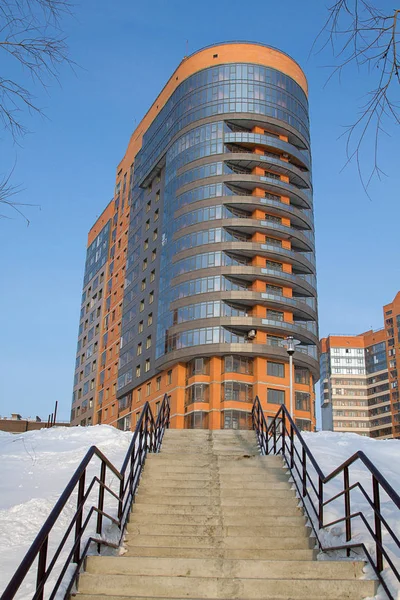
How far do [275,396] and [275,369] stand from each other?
2542 millimetres

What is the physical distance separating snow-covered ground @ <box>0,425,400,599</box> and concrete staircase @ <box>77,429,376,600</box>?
0.69 m

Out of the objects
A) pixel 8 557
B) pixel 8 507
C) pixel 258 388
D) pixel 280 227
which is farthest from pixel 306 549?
pixel 280 227

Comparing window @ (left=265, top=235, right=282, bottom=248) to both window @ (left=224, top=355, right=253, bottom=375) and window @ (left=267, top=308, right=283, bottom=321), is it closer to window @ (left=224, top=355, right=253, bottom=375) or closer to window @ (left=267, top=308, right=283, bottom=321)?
window @ (left=267, top=308, right=283, bottom=321)

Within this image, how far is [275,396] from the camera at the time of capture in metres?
53.4

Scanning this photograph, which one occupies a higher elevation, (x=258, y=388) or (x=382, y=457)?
(x=258, y=388)

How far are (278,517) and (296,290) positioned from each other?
50.2 metres

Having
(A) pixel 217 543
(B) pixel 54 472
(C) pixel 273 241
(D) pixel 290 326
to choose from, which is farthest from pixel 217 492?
(C) pixel 273 241

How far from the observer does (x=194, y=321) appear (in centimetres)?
5434

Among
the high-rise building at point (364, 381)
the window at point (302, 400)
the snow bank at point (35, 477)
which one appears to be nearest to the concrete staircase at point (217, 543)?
the snow bank at point (35, 477)

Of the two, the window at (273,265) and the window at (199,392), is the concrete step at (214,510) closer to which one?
the window at (199,392)

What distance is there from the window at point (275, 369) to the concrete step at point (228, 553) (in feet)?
153

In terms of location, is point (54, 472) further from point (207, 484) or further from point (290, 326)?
point (290, 326)

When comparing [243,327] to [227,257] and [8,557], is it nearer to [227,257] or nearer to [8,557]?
[227,257]

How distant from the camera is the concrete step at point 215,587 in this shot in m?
6.31
